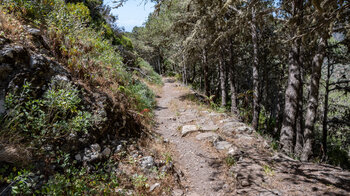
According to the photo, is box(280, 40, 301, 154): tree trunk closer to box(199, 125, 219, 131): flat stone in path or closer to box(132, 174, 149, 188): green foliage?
box(199, 125, 219, 131): flat stone in path

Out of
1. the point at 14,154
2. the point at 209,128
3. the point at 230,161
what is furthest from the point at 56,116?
the point at 209,128

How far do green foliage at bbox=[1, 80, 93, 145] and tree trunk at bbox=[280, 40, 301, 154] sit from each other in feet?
23.4

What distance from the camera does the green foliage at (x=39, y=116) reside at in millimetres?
2736

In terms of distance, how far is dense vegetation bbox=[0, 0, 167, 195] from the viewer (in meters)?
2.61

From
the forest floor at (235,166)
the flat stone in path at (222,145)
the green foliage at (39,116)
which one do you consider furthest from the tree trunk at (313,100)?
the green foliage at (39,116)

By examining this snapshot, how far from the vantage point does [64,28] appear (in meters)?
5.38

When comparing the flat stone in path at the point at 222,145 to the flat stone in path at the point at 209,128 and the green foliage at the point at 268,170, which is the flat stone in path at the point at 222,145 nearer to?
the flat stone in path at the point at 209,128

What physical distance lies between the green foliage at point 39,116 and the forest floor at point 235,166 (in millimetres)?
2798

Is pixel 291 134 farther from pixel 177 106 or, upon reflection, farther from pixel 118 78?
pixel 118 78

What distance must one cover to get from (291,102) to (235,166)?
395 cm

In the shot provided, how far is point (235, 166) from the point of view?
480 centimetres

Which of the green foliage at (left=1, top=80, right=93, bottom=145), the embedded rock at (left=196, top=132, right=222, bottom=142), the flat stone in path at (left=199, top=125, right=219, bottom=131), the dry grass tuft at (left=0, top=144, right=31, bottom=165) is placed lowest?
the embedded rock at (left=196, top=132, right=222, bottom=142)

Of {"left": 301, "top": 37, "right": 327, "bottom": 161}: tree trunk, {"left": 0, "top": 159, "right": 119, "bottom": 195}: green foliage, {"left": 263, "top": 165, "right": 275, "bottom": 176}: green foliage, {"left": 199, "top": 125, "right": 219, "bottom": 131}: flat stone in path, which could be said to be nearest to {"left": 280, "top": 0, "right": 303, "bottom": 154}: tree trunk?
{"left": 301, "top": 37, "right": 327, "bottom": 161}: tree trunk

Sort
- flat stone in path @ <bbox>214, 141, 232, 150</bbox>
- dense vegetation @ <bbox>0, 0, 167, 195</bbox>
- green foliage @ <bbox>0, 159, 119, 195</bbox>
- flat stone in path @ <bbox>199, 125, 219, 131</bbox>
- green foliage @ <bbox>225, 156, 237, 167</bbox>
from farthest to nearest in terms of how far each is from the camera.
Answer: flat stone in path @ <bbox>199, 125, 219, 131</bbox> → flat stone in path @ <bbox>214, 141, 232, 150</bbox> → green foliage @ <bbox>225, 156, 237, 167</bbox> → dense vegetation @ <bbox>0, 0, 167, 195</bbox> → green foliage @ <bbox>0, 159, 119, 195</bbox>
